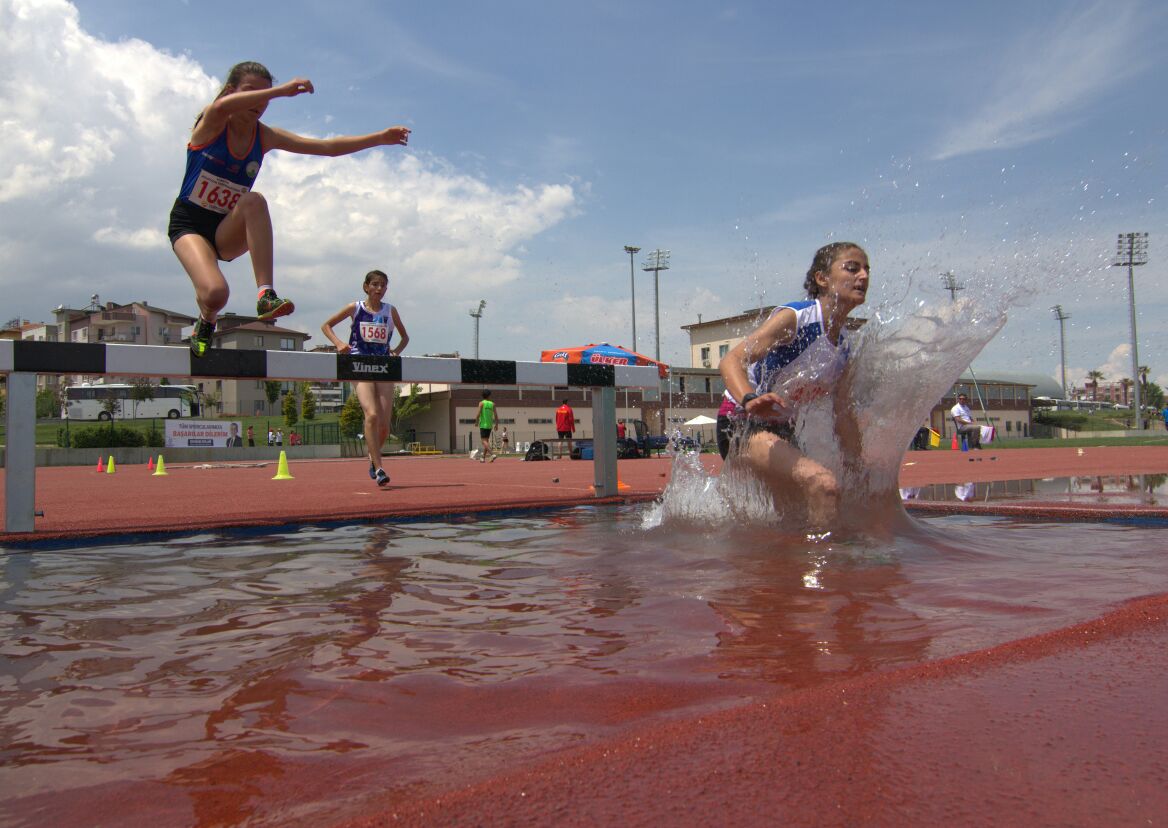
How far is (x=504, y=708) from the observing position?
66.8 inches

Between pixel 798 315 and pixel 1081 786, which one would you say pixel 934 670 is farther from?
pixel 798 315

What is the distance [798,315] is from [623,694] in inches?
126

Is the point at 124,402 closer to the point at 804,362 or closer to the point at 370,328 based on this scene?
the point at 370,328

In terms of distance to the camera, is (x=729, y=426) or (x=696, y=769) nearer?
(x=696, y=769)

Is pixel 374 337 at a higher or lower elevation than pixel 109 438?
higher

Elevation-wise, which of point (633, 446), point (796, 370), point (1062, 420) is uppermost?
point (1062, 420)

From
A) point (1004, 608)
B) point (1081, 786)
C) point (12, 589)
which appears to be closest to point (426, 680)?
point (1081, 786)

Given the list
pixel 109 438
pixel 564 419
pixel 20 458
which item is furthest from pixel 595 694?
pixel 109 438

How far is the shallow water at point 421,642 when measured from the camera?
1.43 meters

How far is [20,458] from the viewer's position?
4867 millimetres

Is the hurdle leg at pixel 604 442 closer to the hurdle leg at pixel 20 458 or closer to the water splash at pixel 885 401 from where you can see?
the water splash at pixel 885 401

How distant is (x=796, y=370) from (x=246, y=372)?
377 cm

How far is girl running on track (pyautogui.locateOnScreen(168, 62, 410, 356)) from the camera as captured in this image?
4.40 metres

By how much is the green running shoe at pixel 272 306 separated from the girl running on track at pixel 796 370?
2.42 m
